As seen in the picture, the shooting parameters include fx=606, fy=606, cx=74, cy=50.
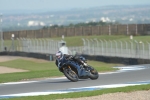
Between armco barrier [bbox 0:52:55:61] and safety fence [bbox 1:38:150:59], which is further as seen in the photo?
armco barrier [bbox 0:52:55:61]

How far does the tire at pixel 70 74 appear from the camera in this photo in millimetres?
22484

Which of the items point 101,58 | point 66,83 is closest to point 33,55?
point 101,58

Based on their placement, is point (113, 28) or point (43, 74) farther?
point (113, 28)

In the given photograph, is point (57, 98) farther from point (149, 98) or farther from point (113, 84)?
point (113, 84)

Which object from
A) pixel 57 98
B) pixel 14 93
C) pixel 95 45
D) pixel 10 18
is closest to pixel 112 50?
pixel 95 45

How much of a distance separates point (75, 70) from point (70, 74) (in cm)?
25

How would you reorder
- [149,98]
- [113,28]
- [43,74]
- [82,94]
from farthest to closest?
[113,28]
[43,74]
[82,94]
[149,98]

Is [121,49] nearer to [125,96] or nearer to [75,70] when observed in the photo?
[75,70]

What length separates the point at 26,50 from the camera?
5816 cm

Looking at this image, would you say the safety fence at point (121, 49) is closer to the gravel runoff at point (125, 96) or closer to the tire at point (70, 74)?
the tire at point (70, 74)

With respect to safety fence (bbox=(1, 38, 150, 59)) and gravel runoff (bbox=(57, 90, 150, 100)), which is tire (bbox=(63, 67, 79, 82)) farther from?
safety fence (bbox=(1, 38, 150, 59))

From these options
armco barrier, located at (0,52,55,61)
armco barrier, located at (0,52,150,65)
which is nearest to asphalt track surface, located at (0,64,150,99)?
armco barrier, located at (0,52,150,65)

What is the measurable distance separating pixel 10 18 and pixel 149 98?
460ft

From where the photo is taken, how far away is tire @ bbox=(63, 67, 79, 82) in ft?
73.8
